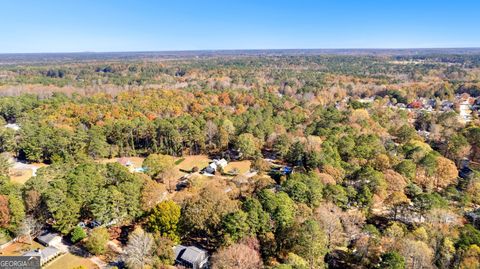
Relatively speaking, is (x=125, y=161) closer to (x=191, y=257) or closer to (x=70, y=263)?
(x=70, y=263)

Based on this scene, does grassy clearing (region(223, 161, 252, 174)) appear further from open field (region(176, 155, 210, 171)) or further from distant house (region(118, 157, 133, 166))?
distant house (region(118, 157, 133, 166))

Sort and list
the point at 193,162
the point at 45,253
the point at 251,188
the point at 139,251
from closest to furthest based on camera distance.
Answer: the point at 139,251
the point at 45,253
the point at 251,188
the point at 193,162

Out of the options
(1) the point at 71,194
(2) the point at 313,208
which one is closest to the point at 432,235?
(2) the point at 313,208

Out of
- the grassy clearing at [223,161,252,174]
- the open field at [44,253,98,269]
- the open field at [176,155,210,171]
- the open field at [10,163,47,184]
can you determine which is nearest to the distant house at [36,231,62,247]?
the open field at [44,253,98,269]

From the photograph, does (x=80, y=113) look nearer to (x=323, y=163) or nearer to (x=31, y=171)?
(x=31, y=171)

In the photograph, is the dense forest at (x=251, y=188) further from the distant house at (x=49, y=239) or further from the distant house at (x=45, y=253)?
the distant house at (x=45, y=253)

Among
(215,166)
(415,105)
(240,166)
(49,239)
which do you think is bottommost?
(240,166)

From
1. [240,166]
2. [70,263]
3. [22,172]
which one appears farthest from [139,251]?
[22,172]
